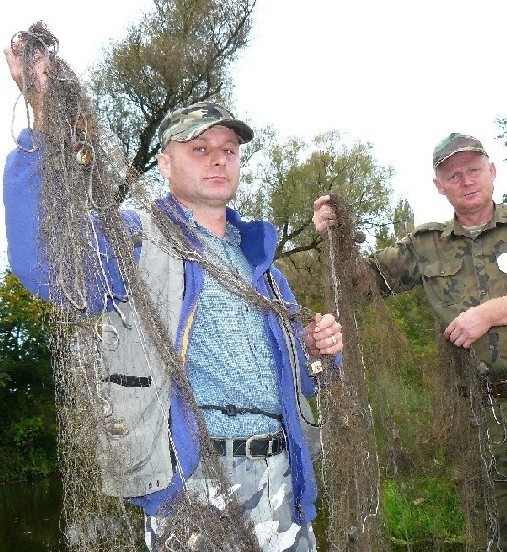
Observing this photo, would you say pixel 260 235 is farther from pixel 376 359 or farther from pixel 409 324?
pixel 409 324

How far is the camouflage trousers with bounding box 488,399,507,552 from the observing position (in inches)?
141

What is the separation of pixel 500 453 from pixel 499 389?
0.35 m

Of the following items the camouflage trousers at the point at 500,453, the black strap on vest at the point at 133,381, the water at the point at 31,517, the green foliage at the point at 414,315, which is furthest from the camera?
the water at the point at 31,517

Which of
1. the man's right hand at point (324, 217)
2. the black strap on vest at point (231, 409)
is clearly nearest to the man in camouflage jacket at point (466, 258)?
the man's right hand at point (324, 217)

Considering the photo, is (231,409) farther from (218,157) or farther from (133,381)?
(218,157)

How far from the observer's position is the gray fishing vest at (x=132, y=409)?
2100 mm

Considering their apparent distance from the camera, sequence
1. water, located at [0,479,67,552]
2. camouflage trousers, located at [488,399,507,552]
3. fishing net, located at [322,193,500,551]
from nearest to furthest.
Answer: fishing net, located at [322,193,500,551] → camouflage trousers, located at [488,399,507,552] → water, located at [0,479,67,552]

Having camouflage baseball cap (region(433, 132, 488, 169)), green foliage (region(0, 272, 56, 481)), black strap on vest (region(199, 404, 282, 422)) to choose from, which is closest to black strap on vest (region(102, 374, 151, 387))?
black strap on vest (region(199, 404, 282, 422))

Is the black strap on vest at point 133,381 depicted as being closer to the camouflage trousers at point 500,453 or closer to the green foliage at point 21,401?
the camouflage trousers at point 500,453

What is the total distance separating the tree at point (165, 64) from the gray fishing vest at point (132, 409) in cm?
1098

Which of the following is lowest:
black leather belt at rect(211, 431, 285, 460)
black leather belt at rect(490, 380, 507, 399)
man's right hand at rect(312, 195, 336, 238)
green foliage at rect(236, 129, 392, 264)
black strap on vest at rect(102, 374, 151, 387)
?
black leather belt at rect(211, 431, 285, 460)

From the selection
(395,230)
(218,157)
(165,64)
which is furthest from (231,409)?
(165,64)

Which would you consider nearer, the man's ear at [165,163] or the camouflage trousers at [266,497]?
the camouflage trousers at [266,497]

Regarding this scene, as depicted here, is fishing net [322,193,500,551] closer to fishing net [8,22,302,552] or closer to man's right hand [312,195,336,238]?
man's right hand [312,195,336,238]
